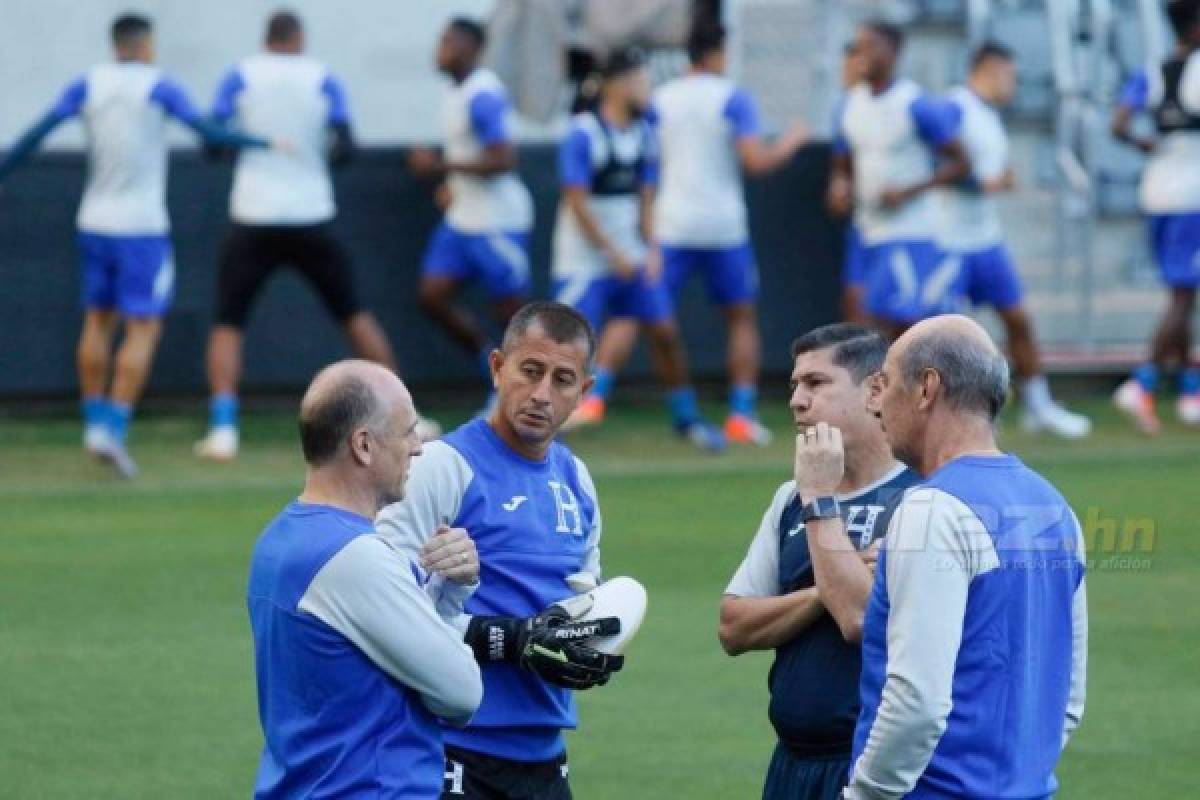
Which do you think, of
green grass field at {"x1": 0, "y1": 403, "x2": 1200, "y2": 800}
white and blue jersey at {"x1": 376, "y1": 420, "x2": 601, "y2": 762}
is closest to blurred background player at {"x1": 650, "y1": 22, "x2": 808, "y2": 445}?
green grass field at {"x1": 0, "y1": 403, "x2": 1200, "y2": 800}

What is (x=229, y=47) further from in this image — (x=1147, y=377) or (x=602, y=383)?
(x=1147, y=377)

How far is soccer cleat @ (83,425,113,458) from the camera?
14203mm

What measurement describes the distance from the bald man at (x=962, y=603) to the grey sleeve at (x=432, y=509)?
112cm

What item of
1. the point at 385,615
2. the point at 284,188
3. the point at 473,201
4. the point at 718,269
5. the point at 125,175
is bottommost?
the point at 718,269

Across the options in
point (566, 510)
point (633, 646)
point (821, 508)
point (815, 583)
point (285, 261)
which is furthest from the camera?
point (285, 261)

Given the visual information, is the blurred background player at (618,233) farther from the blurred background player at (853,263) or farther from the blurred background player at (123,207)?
the blurred background player at (123,207)

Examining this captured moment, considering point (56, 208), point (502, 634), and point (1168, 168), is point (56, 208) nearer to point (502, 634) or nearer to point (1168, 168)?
point (1168, 168)

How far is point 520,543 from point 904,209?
31.5 ft

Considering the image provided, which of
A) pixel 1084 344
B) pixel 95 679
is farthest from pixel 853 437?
pixel 1084 344

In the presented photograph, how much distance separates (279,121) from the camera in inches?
586

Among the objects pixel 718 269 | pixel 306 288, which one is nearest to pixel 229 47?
pixel 306 288

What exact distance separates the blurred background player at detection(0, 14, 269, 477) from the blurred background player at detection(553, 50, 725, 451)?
212 cm

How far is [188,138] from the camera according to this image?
1811 cm

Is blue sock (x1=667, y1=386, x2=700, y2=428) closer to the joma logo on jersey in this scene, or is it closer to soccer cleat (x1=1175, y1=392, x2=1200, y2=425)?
soccer cleat (x1=1175, y1=392, x2=1200, y2=425)
